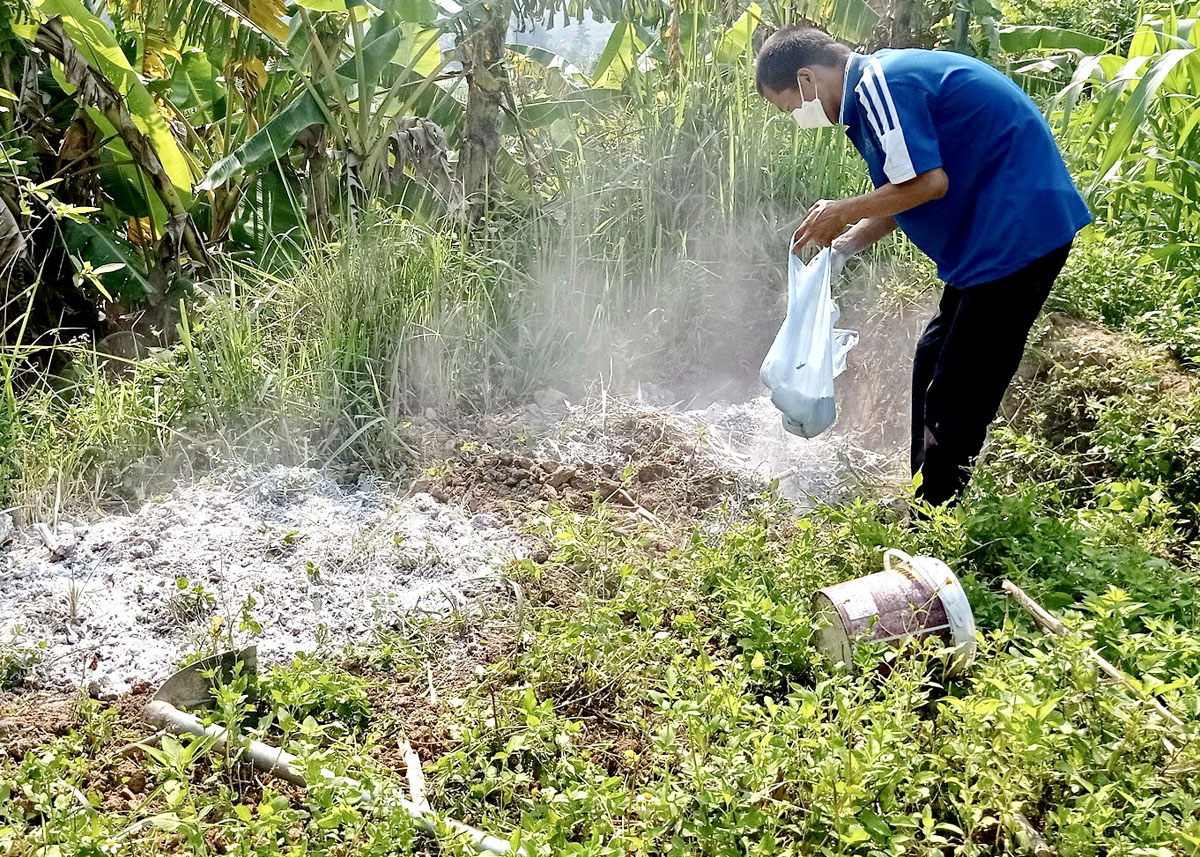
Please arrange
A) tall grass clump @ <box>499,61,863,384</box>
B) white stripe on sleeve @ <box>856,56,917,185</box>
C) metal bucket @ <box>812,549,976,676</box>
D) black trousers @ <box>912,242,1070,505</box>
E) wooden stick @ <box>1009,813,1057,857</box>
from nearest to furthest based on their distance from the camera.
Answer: wooden stick @ <box>1009,813,1057,857</box>
metal bucket @ <box>812,549,976,676</box>
white stripe on sleeve @ <box>856,56,917,185</box>
black trousers @ <box>912,242,1070,505</box>
tall grass clump @ <box>499,61,863,384</box>

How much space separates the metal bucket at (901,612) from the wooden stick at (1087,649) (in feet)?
0.50

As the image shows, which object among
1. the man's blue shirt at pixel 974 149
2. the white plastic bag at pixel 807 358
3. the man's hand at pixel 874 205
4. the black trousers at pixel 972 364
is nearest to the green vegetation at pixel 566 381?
the black trousers at pixel 972 364

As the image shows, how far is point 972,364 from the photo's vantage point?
3.09 meters

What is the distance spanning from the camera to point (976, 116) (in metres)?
2.95

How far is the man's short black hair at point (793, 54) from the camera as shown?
9.92ft

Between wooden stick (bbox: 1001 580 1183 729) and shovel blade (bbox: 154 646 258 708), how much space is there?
1.90m

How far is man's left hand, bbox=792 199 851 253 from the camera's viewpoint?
3.13 meters

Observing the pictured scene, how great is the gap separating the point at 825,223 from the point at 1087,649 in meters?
1.50

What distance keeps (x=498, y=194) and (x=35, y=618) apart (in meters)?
3.16

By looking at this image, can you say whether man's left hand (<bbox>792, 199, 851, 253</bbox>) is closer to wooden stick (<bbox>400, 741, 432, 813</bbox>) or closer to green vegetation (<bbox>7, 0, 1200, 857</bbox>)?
green vegetation (<bbox>7, 0, 1200, 857</bbox>)

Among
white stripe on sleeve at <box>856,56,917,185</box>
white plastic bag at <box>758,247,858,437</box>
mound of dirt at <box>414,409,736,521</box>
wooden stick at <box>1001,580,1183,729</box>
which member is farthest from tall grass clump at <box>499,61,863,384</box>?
wooden stick at <box>1001,580,1183,729</box>

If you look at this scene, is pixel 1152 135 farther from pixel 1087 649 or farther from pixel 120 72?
pixel 120 72

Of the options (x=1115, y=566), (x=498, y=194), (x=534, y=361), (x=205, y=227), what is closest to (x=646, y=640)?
(x=1115, y=566)

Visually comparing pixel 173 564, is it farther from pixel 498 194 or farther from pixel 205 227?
pixel 205 227
